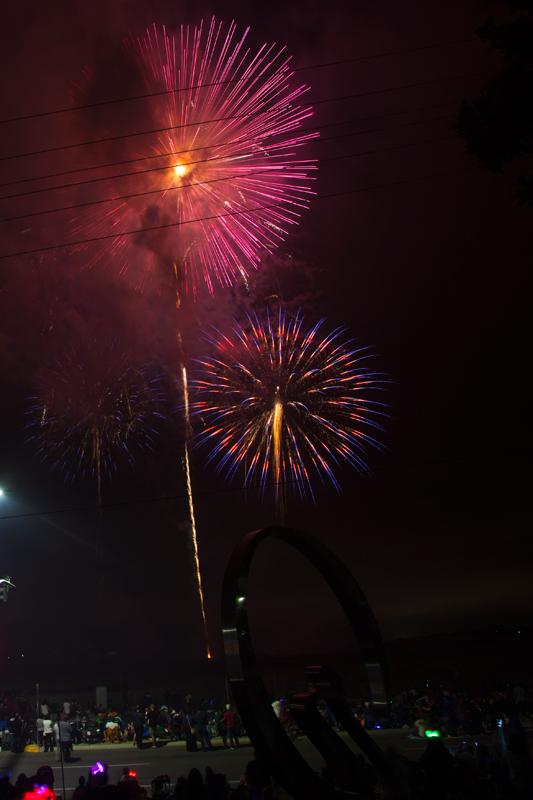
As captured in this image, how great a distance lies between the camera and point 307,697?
839cm

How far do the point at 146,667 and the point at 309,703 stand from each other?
9332 cm

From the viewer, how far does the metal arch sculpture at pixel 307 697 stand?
25.4 feet

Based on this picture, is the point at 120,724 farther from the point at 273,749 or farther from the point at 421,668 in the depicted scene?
the point at 421,668

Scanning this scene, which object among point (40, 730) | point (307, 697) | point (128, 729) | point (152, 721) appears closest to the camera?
point (307, 697)

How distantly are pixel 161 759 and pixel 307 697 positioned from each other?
16011mm

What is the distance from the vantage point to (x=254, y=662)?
8516mm

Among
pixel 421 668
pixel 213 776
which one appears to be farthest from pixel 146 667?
pixel 213 776

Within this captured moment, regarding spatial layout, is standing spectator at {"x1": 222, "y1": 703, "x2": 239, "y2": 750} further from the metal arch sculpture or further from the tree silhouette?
the tree silhouette

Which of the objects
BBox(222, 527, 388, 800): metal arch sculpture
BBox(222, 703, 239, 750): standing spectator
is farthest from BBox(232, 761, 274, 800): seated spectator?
BBox(222, 703, 239, 750): standing spectator

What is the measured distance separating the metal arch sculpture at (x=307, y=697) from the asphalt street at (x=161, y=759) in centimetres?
839

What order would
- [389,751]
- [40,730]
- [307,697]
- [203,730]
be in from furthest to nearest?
[40,730], [203,730], [307,697], [389,751]

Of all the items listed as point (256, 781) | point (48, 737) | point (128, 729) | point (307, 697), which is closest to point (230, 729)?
point (128, 729)

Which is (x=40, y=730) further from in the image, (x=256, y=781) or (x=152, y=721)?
(x=256, y=781)

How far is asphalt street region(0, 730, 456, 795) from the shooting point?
18.7 metres
